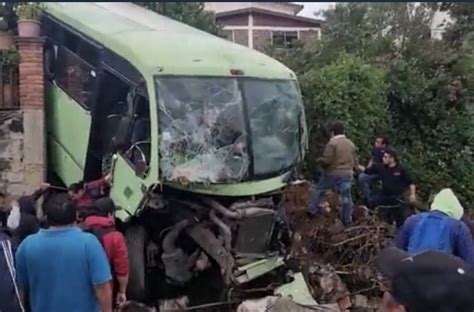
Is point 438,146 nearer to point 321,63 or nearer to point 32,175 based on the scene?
point 321,63

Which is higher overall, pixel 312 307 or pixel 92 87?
pixel 92 87

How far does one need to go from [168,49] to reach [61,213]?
5046 mm

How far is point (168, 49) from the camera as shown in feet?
32.1

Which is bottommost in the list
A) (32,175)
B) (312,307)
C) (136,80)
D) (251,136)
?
(312,307)

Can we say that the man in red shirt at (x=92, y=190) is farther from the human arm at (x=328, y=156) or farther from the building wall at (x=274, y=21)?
the building wall at (x=274, y=21)

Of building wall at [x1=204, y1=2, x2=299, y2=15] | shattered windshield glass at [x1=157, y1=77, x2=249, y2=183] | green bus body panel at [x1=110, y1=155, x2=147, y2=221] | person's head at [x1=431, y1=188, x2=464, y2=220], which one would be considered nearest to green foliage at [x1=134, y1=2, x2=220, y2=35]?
shattered windshield glass at [x1=157, y1=77, x2=249, y2=183]

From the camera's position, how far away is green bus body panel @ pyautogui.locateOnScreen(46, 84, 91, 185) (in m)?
10.9

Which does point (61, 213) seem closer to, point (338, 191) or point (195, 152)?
point (195, 152)

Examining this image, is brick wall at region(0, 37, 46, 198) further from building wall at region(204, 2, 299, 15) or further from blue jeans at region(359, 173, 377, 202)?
building wall at region(204, 2, 299, 15)

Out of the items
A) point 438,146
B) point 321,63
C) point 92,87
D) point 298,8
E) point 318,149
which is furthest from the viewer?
point 298,8

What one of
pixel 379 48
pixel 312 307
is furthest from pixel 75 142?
pixel 379 48

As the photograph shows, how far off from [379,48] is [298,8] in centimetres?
2361

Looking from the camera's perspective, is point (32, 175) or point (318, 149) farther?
point (318, 149)

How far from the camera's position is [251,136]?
9.32m
